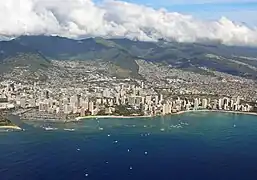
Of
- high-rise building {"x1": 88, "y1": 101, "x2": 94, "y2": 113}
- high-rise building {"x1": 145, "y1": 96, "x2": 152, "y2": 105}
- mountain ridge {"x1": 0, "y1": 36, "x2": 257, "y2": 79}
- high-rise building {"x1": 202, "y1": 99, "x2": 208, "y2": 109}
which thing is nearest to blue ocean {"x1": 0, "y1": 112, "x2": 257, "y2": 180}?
high-rise building {"x1": 88, "y1": 101, "x2": 94, "y2": 113}

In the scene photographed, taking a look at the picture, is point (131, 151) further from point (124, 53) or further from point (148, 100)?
point (124, 53)

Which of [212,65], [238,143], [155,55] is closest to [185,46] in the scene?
[155,55]

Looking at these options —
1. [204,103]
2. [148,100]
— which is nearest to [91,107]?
[148,100]

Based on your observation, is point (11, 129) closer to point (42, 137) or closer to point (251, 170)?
A: point (42, 137)

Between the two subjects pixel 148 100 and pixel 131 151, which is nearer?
pixel 131 151

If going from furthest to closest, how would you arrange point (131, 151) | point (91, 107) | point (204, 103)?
point (204, 103) → point (91, 107) → point (131, 151)

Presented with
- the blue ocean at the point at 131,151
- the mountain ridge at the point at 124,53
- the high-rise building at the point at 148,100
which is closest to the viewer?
the blue ocean at the point at 131,151

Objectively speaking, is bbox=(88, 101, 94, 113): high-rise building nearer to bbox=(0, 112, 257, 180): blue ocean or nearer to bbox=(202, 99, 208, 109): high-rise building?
bbox=(0, 112, 257, 180): blue ocean

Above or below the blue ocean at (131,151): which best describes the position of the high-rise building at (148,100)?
above

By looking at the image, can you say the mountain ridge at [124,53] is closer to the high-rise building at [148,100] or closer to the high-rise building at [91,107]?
the high-rise building at [148,100]

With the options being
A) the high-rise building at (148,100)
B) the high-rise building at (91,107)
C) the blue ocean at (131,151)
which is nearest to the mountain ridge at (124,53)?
the high-rise building at (148,100)
